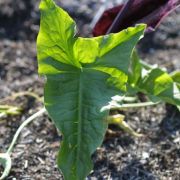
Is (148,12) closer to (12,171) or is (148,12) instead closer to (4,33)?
(12,171)

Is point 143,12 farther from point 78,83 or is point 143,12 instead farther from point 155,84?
point 78,83

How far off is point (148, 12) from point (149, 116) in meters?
0.38

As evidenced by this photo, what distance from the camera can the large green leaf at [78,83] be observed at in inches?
42.9

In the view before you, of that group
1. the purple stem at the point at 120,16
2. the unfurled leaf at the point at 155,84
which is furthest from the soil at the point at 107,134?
the purple stem at the point at 120,16

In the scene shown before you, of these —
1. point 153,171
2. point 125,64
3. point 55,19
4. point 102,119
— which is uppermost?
point 55,19

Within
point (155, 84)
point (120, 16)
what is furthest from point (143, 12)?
point (155, 84)

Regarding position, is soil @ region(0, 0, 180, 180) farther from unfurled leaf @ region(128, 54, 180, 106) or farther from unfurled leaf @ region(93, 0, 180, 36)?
unfurled leaf @ region(93, 0, 180, 36)

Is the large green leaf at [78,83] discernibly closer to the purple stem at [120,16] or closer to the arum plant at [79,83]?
the arum plant at [79,83]

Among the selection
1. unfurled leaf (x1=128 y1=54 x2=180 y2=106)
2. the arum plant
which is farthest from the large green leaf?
unfurled leaf (x1=128 y1=54 x2=180 y2=106)

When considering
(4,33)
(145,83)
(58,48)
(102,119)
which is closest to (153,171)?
(145,83)

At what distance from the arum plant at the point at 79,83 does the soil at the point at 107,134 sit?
0.80ft

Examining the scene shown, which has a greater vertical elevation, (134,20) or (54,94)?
(134,20)

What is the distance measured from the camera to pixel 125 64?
110 cm

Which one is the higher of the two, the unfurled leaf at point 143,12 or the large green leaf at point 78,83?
the unfurled leaf at point 143,12
